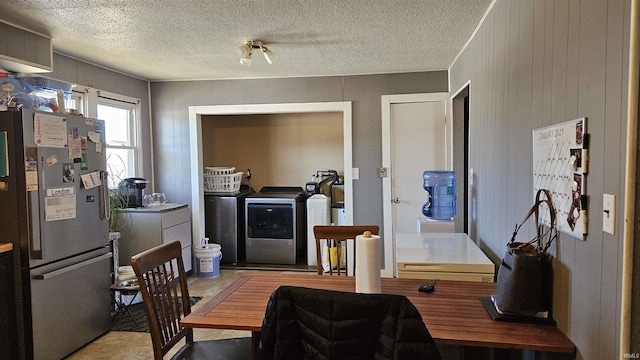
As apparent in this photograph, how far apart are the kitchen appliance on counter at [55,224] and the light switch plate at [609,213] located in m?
2.88

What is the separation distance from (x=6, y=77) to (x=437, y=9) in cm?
285

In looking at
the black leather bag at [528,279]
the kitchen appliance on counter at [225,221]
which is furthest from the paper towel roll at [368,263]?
the kitchen appliance on counter at [225,221]

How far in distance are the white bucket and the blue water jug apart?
242 centimetres

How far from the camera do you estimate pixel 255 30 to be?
2.88 metres

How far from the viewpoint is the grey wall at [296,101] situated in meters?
4.37

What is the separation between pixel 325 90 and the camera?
4.46m

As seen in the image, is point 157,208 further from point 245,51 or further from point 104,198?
point 245,51

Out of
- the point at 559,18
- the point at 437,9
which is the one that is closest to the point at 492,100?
the point at 437,9

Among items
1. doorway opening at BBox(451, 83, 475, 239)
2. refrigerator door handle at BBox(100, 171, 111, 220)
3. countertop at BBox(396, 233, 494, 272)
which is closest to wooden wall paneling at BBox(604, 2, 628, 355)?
countertop at BBox(396, 233, 494, 272)

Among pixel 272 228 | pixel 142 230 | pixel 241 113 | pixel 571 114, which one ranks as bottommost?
pixel 272 228

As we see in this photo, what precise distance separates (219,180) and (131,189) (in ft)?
3.87

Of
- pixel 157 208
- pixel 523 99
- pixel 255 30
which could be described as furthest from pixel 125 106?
pixel 523 99

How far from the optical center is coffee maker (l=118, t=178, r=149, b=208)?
4043mm

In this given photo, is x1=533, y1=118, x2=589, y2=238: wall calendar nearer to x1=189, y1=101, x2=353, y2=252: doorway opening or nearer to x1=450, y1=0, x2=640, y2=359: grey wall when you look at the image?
x1=450, y1=0, x2=640, y2=359: grey wall
